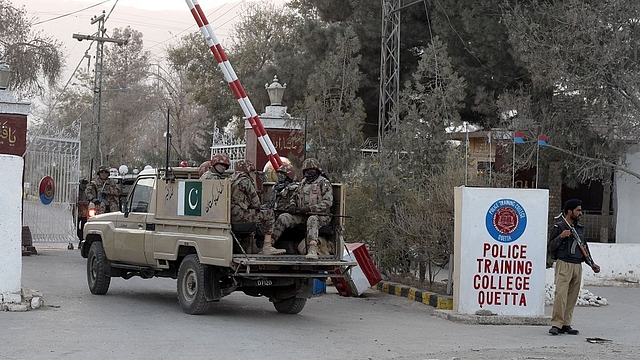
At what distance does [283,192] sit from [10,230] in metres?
3.66

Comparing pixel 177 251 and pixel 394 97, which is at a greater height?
pixel 394 97

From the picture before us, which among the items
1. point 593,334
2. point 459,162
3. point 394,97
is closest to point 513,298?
point 593,334

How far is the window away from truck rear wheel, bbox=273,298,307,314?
2.38 meters

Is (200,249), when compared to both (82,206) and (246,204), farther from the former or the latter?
(82,206)

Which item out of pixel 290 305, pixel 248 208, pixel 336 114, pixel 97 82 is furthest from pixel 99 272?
pixel 97 82

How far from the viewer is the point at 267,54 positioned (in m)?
48.3

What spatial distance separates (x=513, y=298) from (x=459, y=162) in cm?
377

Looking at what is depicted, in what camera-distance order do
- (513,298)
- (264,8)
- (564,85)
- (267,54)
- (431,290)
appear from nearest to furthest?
(513,298) < (431,290) < (564,85) < (267,54) < (264,8)

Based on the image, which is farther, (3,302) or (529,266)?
(529,266)

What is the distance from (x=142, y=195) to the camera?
1409 centimetres

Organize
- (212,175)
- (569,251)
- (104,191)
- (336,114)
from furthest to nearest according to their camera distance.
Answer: (104,191) → (336,114) → (212,175) → (569,251)

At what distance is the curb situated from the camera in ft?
47.1

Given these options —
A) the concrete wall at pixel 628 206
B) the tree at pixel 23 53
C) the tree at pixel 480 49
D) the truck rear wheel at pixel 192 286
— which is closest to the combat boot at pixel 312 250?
the truck rear wheel at pixel 192 286

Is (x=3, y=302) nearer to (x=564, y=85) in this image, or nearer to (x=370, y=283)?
(x=370, y=283)
